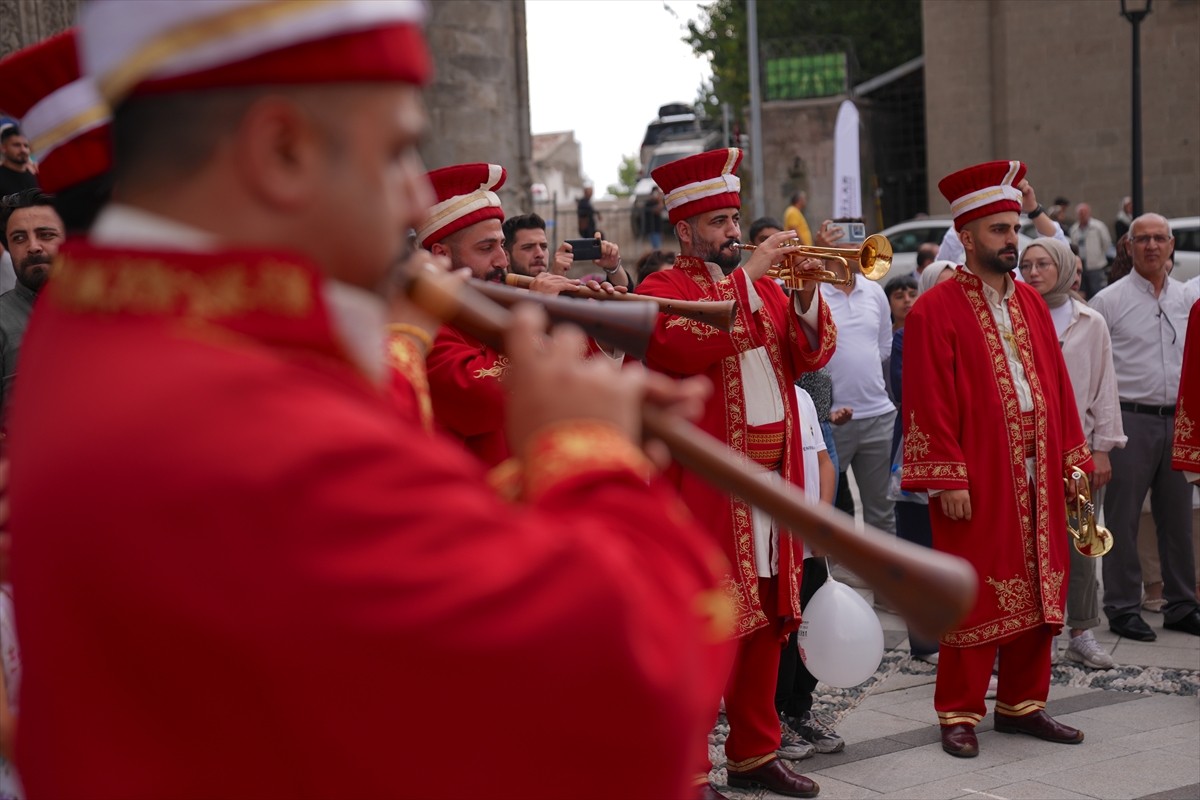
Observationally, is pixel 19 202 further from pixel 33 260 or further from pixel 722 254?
→ pixel 722 254

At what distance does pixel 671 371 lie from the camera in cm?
585

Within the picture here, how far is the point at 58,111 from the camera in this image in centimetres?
218

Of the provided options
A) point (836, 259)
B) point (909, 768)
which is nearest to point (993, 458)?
point (836, 259)

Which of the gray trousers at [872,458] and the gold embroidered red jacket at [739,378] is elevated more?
the gold embroidered red jacket at [739,378]

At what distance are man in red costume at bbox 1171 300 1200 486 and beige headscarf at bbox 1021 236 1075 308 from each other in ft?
2.94

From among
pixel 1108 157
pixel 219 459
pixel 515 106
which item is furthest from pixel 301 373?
pixel 1108 157

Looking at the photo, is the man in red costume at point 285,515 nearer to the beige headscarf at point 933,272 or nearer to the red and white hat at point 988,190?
the red and white hat at point 988,190

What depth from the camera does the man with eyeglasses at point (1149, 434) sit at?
8.20 m

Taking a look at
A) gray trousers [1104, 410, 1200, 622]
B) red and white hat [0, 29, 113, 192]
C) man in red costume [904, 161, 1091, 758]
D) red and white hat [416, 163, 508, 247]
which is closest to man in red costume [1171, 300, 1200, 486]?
man in red costume [904, 161, 1091, 758]

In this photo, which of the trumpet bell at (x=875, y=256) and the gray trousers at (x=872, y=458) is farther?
the gray trousers at (x=872, y=458)

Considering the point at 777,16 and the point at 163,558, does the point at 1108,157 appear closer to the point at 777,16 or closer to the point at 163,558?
the point at 777,16

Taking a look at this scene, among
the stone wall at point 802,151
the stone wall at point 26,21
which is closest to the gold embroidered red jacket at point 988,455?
the stone wall at point 26,21

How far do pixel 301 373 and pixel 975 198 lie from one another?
5.48 m

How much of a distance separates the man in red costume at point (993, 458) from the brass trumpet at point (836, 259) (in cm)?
35
